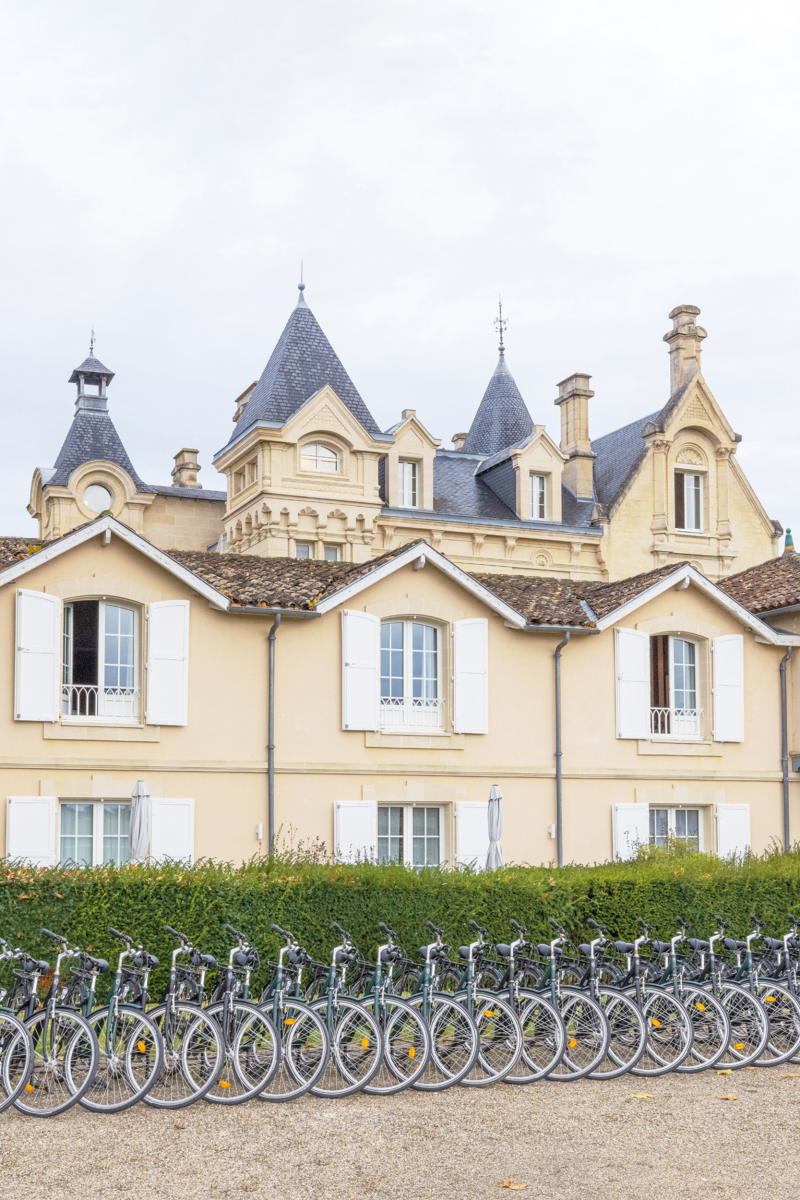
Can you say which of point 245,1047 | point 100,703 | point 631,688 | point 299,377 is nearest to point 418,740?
point 631,688

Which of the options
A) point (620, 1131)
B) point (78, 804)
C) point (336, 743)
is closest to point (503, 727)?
point (336, 743)

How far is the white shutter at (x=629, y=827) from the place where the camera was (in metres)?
19.1

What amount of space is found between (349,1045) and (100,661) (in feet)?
29.2

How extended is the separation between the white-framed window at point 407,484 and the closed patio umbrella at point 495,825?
17.6m

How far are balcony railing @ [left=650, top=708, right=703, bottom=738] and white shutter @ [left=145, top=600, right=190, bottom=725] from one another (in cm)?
728

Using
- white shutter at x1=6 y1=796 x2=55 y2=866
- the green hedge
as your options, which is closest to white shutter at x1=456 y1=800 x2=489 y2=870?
the green hedge

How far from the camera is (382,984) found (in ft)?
32.6

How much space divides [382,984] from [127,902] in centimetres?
237

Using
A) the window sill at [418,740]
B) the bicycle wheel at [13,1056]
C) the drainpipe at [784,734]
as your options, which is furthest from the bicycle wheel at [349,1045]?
the drainpipe at [784,734]

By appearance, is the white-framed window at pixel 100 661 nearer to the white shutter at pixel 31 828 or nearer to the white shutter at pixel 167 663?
the white shutter at pixel 167 663

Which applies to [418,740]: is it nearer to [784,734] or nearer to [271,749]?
[271,749]

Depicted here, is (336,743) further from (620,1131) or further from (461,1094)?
(620,1131)

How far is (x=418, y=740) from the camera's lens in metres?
18.5

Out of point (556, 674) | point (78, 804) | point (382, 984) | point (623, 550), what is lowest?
point (382, 984)
